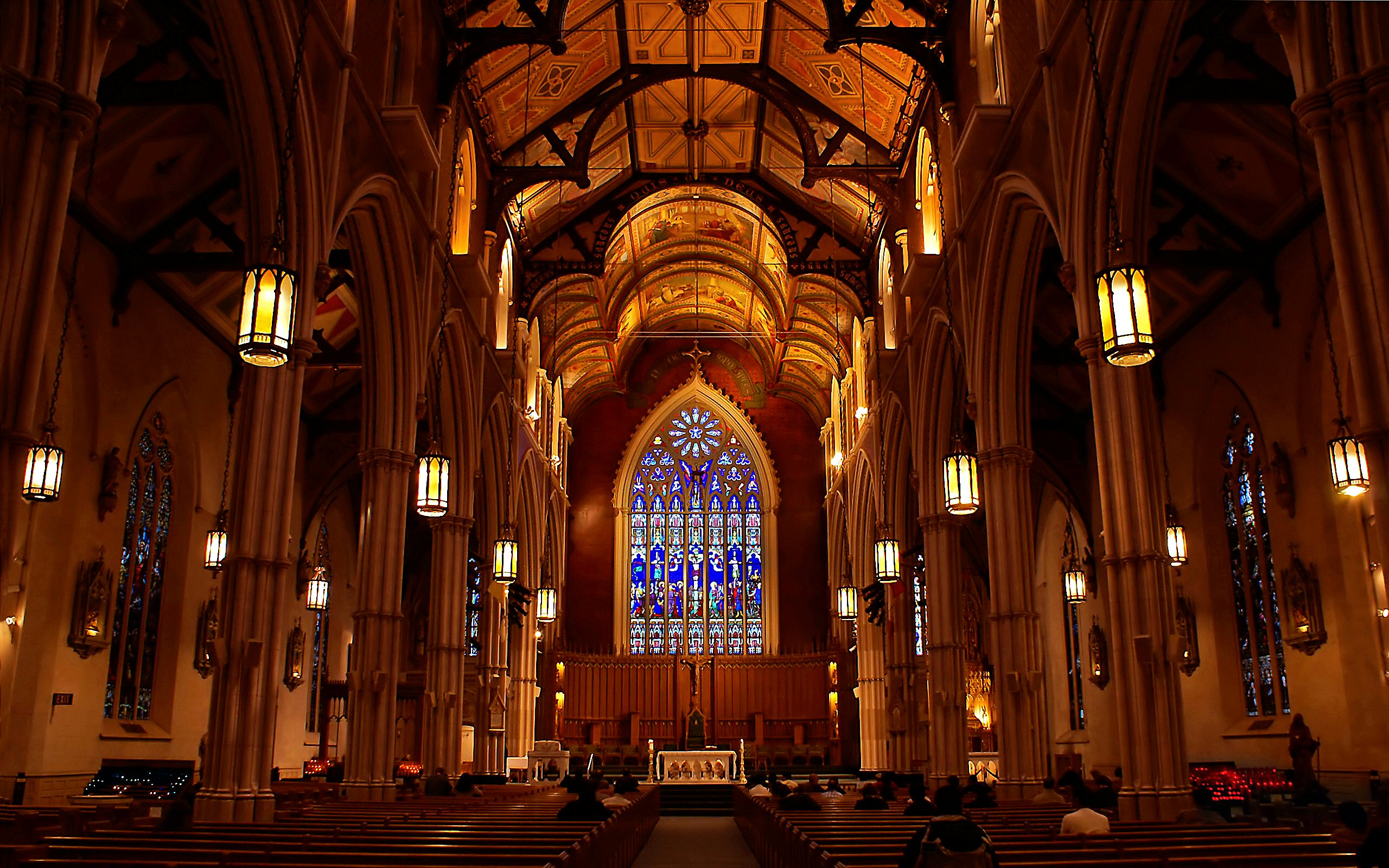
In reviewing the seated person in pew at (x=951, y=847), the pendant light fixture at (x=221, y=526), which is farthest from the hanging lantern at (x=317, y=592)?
the seated person in pew at (x=951, y=847)

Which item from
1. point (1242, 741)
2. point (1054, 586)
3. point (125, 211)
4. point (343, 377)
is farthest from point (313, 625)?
point (1242, 741)

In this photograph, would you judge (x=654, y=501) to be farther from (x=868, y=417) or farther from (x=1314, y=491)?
(x=1314, y=491)

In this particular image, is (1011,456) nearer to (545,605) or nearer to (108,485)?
(545,605)

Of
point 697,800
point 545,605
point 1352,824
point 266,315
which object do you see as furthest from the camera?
point 545,605

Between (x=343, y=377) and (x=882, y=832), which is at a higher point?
(x=343, y=377)

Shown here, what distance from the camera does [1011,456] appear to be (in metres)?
16.6

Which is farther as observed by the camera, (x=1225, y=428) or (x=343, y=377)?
(x=343, y=377)

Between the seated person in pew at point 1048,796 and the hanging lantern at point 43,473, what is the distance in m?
12.2

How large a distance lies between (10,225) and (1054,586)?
2570 centimetres

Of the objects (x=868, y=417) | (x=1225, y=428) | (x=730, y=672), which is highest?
(x=868, y=417)

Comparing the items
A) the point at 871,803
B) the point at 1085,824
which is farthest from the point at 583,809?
the point at 1085,824

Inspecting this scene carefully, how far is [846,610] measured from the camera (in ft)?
87.1

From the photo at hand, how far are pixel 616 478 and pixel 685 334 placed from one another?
10.5 meters

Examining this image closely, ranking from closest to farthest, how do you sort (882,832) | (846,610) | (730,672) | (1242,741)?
1. (882,832)
2. (1242,741)
3. (846,610)
4. (730,672)
